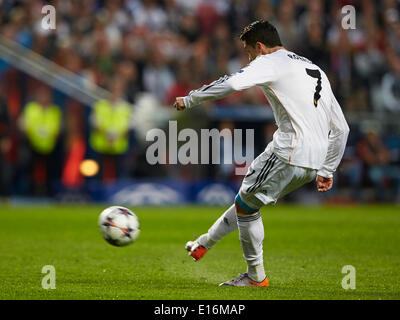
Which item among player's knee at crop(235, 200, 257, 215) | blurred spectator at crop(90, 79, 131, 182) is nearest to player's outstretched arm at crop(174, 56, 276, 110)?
player's knee at crop(235, 200, 257, 215)

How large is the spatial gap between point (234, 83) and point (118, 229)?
2.19 m

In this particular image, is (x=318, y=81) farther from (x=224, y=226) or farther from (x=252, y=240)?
(x=224, y=226)

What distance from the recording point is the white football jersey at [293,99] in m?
7.37

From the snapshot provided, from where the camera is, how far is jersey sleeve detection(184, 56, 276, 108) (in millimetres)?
7270

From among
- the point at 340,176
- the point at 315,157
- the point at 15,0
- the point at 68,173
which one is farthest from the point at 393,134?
the point at 315,157

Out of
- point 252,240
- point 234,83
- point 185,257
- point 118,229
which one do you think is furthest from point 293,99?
point 185,257

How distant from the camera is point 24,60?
775 inches

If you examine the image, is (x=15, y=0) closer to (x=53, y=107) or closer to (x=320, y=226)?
(x=53, y=107)

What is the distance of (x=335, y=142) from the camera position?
26.2 ft

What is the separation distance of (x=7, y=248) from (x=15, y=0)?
39.0ft

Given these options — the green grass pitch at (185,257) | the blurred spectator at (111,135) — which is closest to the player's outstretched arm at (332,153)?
the green grass pitch at (185,257)

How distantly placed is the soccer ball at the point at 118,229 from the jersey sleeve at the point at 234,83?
1.84 metres

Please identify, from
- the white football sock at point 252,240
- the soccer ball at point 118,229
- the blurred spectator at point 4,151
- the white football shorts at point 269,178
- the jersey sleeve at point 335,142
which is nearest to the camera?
the white football shorts at point 269,178

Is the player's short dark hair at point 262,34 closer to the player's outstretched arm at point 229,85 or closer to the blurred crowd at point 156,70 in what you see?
the player's outstretched arm at point 229,85
